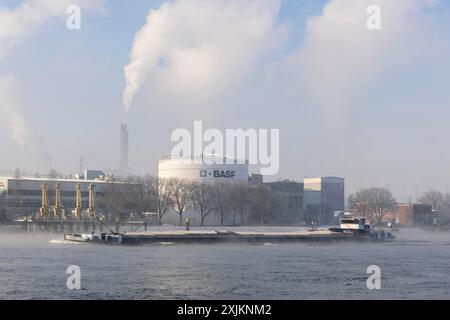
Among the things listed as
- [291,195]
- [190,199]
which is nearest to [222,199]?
[190,199]

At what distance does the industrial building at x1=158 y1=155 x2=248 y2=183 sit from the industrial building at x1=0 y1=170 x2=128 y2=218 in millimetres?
14092

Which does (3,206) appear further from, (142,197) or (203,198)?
(203,198)

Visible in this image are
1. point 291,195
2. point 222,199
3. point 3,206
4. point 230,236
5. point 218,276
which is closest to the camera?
point 218,276

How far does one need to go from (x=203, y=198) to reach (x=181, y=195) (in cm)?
471

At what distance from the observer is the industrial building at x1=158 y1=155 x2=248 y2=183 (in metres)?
166

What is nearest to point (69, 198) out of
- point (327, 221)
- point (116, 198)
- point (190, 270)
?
point (116, 198)

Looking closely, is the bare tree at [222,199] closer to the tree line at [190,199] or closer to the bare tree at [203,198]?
the tree line at [190,199]

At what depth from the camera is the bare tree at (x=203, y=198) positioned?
158750mm

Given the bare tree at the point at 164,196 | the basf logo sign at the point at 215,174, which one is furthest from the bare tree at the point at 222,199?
the bare tree at the point at 164,196

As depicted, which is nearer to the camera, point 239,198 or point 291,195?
point 239,198

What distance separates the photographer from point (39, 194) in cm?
16688

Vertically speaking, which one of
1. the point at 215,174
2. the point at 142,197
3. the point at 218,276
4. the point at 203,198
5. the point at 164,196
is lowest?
the point at 218,276

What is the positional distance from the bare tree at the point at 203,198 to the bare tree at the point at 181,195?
1055 millimetres

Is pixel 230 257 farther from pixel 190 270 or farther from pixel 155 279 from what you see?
pixel 155 279
